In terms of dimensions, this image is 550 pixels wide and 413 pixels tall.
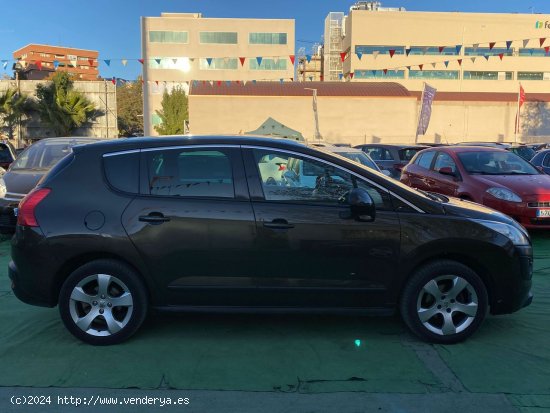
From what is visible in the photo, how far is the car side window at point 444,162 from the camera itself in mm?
8762

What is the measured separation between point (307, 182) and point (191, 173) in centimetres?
92

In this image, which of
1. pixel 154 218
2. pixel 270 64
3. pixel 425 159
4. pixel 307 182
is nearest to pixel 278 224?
pixel 307 182

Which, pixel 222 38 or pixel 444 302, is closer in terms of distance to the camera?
pixel 444 302

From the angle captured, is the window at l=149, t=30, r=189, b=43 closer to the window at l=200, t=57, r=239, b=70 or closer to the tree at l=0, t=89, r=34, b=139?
the window at l=200, t=57, r=239, b=70

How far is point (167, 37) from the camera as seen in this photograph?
201 ft

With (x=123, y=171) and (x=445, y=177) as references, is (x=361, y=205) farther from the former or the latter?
(x=445, y=177)

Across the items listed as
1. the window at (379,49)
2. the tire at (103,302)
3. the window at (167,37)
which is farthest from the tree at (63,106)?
the tire at (103,302)

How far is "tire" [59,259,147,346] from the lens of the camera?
149 inches

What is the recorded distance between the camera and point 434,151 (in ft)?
31.8

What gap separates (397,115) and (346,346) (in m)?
38.7

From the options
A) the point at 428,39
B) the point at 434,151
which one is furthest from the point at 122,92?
the point at 434,151

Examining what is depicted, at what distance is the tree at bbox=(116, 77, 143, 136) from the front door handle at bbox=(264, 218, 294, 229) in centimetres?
7172

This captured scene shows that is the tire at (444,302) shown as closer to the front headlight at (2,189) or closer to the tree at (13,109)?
the front headlight at (2,189)

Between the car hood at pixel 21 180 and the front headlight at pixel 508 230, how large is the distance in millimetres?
6693
